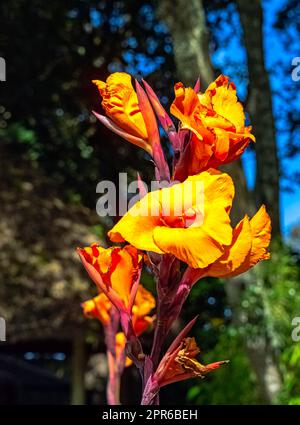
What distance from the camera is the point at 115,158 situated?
6.03m

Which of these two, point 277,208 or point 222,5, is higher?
point 222,5

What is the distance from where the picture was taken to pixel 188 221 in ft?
2.29

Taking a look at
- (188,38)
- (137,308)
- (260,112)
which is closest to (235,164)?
(260,112)

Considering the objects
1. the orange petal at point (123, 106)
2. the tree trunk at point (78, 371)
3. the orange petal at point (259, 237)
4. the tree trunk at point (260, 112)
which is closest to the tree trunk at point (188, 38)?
the tree trunk at point (260, 112)

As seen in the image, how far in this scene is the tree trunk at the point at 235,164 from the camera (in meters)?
3.79

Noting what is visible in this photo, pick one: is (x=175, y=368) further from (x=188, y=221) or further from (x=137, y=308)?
(x=137, y=308)

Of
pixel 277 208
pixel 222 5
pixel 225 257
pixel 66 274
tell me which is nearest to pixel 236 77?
pixel 222 5

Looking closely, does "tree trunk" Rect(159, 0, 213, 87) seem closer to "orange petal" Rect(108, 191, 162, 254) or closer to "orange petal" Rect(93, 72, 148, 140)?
"orange petal" Rect(93, 72, 148, 140)

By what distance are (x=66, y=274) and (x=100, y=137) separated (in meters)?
1.41

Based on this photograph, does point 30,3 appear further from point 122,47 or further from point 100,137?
point 100,137

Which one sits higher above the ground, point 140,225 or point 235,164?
point 235,164

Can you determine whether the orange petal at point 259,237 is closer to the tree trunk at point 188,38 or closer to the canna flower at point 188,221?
the canna flower at point 188,221

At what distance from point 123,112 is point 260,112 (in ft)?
12.7

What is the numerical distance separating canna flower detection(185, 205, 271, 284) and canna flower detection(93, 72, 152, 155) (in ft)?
0.51
